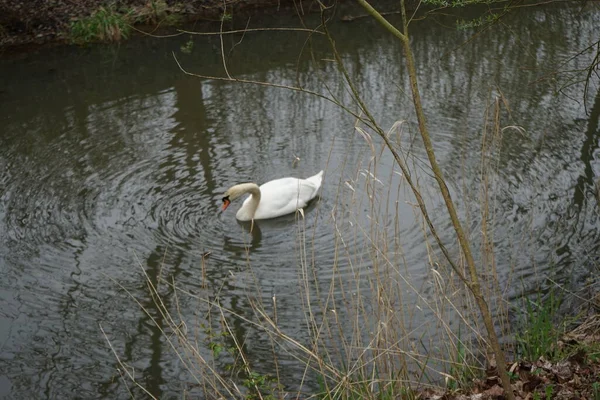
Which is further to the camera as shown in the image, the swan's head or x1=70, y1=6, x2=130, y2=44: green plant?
x1=70, y1=6, x2=130, y2=44: green plant

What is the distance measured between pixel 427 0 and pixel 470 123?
212 inches

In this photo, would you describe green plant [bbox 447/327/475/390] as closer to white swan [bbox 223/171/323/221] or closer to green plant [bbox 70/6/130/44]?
white swan [bbox 223/171/323/221]

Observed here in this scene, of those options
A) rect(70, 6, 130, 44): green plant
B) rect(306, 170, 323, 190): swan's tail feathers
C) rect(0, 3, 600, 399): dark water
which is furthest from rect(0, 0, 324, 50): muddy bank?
rect(306, 170, 323, 190): swan's tail feathers

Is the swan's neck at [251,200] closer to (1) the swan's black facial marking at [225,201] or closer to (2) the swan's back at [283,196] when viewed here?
(2) the swan's back at [283,196]

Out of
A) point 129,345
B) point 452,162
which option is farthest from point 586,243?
point 129,345

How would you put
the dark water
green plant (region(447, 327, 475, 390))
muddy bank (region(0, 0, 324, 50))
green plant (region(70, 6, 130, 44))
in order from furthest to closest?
muddy bank (region(0, 0, 324, 50))
green plant (region(70, 6, 130, 44))
the dark water
green plant (region(447, 327, 475, 390))

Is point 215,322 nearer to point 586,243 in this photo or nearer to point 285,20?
point 586,243

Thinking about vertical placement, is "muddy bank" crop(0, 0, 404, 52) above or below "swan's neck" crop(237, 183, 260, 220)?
above

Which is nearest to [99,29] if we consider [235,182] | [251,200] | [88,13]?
[88,13]

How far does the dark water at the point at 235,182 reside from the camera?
18.9ft

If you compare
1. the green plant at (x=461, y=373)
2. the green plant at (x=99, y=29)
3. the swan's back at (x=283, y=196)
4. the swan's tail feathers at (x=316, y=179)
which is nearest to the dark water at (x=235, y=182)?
the swan's back at (x=283, y=196)

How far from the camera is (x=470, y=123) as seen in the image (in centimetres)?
956

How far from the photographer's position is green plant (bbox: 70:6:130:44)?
1454 cm

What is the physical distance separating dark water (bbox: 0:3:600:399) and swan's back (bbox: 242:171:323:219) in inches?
4.7
